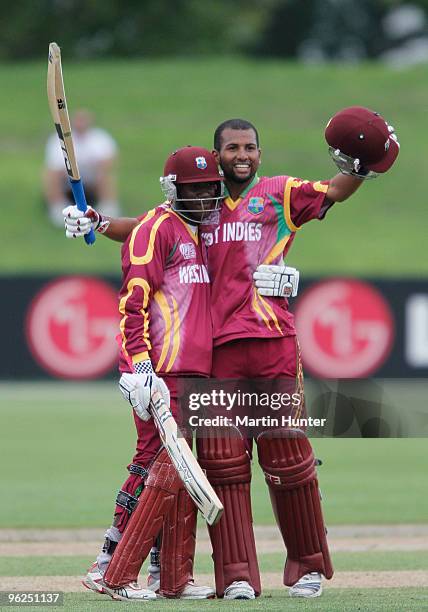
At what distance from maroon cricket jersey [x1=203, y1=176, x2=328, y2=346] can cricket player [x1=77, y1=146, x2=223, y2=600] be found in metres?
0.07

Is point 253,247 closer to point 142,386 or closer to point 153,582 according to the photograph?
point 142,386

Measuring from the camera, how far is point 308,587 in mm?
6523

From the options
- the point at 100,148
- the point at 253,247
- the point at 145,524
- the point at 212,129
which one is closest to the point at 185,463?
the point at 145,524

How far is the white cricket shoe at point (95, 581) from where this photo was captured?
6426 mm

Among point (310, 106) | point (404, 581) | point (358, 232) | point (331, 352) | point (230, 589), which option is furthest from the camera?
point (310, 106)

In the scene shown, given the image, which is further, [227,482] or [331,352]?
[331,352]

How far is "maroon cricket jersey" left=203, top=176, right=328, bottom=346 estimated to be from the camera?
6566mm

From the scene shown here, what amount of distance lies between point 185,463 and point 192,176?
124 centimetres

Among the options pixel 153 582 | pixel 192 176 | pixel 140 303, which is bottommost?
pixel 153 582

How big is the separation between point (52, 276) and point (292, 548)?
36.2 ft

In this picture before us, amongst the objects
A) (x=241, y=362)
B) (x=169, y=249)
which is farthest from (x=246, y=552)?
(x=169, y=249)

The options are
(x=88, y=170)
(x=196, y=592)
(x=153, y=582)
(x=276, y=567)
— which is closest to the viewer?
(x=196, y=592)

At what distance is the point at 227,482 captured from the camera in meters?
6.52

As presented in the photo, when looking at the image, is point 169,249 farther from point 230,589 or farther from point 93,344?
point 93,344
